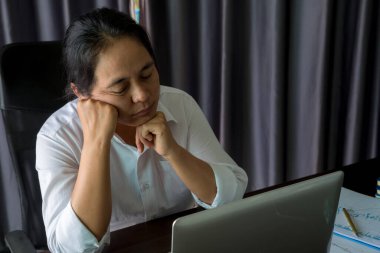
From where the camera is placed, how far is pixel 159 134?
3.40 feet

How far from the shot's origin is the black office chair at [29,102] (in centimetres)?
109

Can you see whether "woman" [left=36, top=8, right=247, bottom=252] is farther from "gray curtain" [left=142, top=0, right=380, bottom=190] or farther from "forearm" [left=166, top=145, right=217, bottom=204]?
"gray curtain" [left=142, top=0, right=380, bottom=190]

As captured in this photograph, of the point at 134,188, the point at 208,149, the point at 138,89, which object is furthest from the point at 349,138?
the point at 138,89

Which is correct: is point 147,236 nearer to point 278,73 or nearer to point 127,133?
point 127,133

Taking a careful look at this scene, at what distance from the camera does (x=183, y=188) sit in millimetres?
1251

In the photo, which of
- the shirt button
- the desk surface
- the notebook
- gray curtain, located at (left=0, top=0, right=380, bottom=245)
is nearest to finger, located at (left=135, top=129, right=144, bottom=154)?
the shirt button

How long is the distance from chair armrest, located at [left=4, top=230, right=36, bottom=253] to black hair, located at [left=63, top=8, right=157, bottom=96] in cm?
40

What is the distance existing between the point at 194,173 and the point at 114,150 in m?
0.26

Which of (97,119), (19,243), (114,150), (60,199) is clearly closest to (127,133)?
(114,150)

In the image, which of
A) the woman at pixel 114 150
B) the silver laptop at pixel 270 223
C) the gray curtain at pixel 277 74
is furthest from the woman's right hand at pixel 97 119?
the gray curtain at pixel 277 74

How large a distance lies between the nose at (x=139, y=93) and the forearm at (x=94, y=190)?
0.14 m

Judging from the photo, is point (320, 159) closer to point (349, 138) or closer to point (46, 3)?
point (349, 138)

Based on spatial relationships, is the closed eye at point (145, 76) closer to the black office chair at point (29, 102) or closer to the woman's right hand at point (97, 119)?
the woman's right hand at point (97, 119)

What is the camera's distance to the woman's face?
3.06ft
